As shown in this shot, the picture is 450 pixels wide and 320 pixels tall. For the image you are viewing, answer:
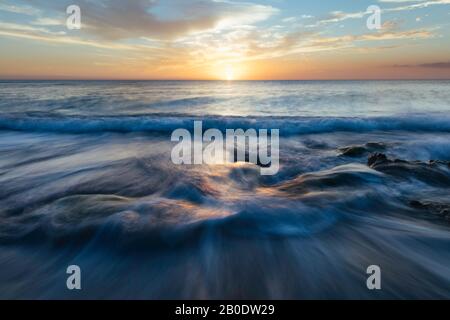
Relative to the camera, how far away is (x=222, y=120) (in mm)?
12945

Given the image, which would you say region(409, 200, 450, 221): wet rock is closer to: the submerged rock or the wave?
the submerged rock

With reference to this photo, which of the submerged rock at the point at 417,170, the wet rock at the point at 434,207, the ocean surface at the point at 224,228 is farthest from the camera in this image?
the submerged rock at the point at 417,170

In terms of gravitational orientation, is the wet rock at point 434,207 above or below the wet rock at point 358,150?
below

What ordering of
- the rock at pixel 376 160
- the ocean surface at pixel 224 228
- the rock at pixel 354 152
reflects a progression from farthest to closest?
the rock at pixel 354 152 → the rock at pixel 376 160 → the ocean surface at pixel 224 228

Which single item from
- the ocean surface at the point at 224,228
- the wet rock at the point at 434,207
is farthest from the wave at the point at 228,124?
the wet rock at the point at 434,207

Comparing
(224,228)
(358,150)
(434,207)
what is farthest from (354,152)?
(224,228)

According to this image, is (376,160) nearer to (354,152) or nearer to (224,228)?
(354,152)

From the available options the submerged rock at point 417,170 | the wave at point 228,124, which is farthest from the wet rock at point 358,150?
the wave at point 228,124

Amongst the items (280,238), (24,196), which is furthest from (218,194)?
(24,196)

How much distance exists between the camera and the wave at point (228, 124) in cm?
1170

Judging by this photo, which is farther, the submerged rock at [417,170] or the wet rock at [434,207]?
the submerged rock at [417,170]

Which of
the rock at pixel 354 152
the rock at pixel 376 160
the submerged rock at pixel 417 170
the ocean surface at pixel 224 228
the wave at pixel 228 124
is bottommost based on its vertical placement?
the ocean surface at pixel 224 228

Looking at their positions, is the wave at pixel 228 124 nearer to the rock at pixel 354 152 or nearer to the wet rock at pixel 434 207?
the rock at pixel 354 152

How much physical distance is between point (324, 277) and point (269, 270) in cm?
54
